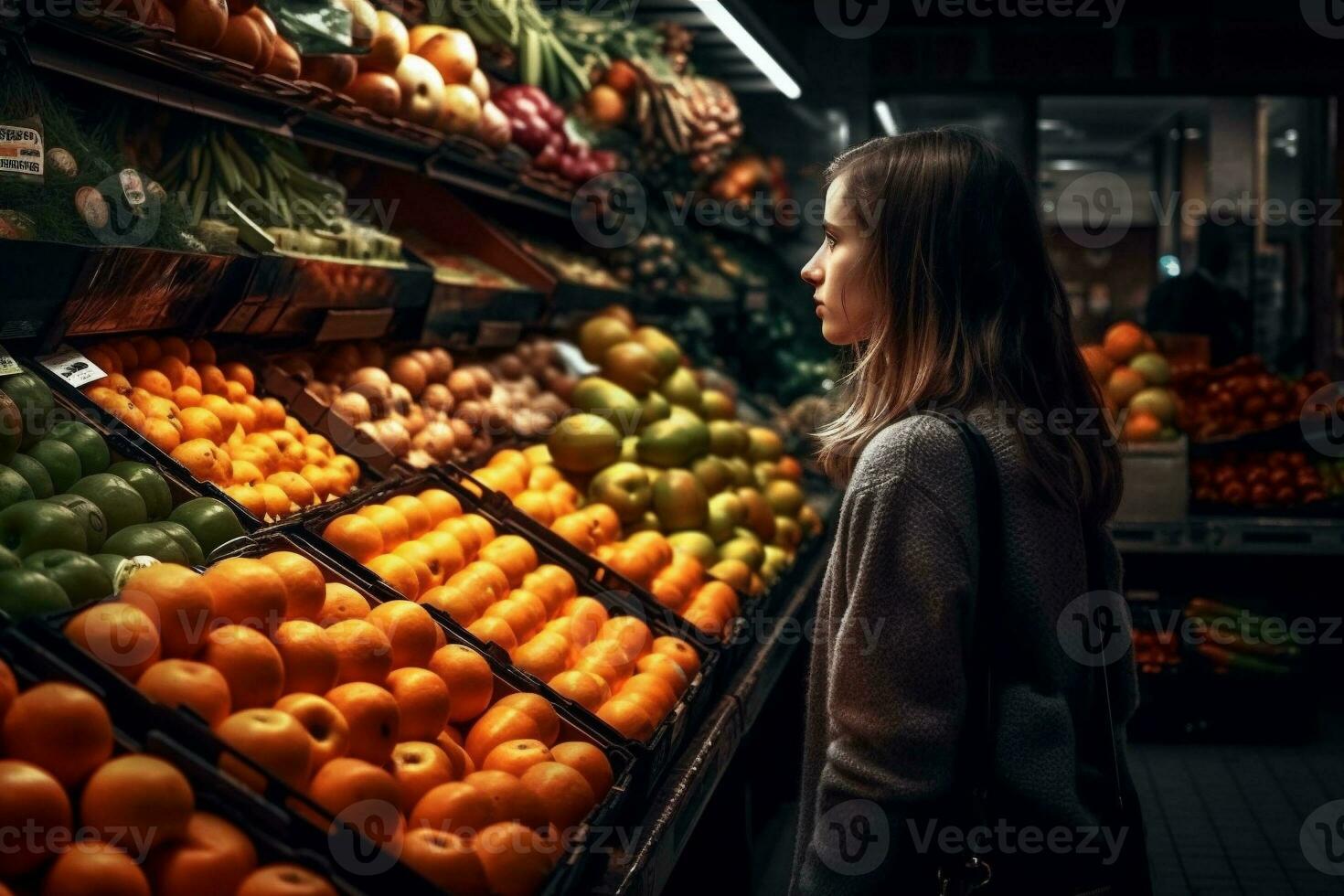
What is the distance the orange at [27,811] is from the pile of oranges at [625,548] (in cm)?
197

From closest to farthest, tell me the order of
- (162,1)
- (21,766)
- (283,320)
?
(21,766), (162,1), (283,320)

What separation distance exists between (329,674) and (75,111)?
1740 mm

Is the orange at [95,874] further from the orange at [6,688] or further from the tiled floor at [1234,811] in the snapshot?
the tiled floor at [1234,811]

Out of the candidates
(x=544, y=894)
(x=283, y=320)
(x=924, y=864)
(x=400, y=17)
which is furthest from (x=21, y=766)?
(x=400, y=17)

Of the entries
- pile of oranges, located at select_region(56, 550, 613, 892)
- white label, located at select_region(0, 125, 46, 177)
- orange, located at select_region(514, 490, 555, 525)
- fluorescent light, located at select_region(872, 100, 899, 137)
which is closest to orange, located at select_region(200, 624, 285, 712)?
pile of oranges, located at select_region(56, 550, 613, 892)

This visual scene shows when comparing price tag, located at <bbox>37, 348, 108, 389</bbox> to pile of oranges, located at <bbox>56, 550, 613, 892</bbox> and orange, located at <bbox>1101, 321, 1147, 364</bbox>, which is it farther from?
orange, located at <bbox>1101, 321, 1147, 364</bbox>

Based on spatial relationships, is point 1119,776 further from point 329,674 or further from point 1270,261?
point 1270,261

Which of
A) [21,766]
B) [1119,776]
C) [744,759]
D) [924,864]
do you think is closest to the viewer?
[21,766]

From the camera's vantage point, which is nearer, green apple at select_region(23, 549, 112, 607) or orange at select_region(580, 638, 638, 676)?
green apple at select_region(23, 549, 112, 607)

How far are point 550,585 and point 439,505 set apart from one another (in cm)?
34

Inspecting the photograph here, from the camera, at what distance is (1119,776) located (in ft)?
6.09

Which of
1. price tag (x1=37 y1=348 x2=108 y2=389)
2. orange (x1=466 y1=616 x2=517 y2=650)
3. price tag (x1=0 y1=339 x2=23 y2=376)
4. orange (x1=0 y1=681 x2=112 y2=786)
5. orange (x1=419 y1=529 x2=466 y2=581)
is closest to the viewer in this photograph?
orange (x1=0 y1=681 x2=112 y2=786)

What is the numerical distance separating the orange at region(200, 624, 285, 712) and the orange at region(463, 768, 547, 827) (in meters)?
0.32

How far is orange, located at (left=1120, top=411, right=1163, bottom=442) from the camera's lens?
5672 millimetres
